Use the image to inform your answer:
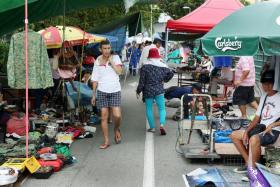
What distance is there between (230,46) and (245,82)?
475 centimetres

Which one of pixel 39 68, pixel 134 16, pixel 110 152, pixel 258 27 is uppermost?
pixel 134 16

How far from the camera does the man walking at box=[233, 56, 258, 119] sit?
10.4 metres

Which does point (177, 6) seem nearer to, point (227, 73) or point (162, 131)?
point (227, 73)

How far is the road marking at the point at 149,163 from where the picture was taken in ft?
21.9

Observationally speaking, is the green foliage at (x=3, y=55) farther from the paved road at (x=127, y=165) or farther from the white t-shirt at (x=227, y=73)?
the white t-shirt at (x=227, y=73)

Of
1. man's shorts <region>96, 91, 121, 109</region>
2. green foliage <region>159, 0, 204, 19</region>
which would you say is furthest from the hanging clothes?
green foliage <region>159, 0, 204, 19</region>

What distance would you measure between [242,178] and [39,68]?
374 cm

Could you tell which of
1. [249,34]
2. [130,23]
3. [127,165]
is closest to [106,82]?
[127,165]

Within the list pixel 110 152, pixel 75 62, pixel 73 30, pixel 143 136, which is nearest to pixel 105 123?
pixel 110 152

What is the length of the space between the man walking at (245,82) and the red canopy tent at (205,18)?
3613 millimetres

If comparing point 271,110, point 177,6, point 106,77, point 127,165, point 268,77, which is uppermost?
point 177,6

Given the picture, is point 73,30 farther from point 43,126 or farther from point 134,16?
point 43,126

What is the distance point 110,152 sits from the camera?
8414 millimetres

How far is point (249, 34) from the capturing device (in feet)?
19.1
